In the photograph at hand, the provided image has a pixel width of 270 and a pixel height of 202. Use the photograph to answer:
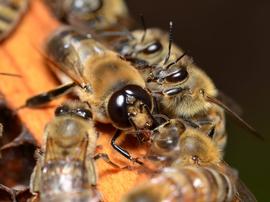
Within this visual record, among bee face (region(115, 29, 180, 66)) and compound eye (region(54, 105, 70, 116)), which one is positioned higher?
compound eye (region(54, 105, 70, 116))

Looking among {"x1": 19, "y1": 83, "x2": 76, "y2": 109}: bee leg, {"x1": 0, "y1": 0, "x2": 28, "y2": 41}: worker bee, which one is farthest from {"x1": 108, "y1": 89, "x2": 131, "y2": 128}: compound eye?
{"x1": 0, "y1": 0, "x2": 28, "y2": 41}: worker bee

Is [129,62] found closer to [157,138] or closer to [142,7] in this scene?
[157,138]

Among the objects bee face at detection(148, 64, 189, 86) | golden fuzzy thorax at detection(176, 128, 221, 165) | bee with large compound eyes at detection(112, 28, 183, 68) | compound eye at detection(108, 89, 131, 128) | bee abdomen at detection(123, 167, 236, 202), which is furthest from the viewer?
bee with large compound eyes at detection(112, 28, 183, 68)

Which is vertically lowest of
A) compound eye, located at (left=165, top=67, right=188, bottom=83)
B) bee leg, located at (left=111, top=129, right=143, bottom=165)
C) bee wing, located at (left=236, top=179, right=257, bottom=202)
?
bee wing, located at (left=236, top=179, right=257, bottom=202)

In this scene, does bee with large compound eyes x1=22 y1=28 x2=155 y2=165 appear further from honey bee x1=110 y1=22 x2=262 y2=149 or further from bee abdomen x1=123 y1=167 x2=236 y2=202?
bee abdomen x1=123 y1=167 x2=236 y2=202

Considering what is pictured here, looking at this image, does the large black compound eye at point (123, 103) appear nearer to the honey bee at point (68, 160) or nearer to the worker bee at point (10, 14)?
the honey bee at point (68, 160)

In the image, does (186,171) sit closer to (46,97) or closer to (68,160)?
(68,160)
